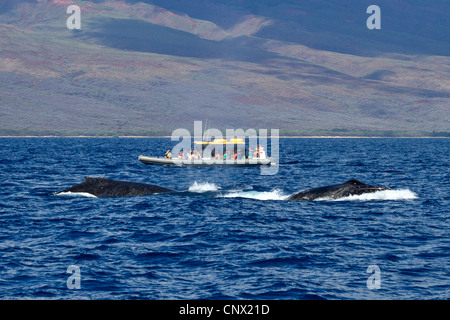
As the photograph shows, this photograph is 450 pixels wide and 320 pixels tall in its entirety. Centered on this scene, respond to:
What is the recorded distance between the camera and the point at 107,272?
77.5 ft

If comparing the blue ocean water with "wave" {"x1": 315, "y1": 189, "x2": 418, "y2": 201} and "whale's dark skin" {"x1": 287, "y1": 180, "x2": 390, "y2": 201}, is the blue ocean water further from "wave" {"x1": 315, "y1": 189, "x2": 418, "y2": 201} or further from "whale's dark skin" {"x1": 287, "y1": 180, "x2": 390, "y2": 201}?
"whale's dark skin" {"x1": 287, "y1": 180, "x2": 390, "y2": 201}

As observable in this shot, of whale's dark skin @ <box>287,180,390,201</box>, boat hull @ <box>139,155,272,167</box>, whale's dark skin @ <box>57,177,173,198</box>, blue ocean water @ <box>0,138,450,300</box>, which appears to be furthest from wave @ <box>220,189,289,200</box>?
boat hull @ <box>139,155,272,167</box>

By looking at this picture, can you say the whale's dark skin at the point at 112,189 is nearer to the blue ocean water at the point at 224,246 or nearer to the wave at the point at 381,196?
the blue ocean water at the point at 224,246

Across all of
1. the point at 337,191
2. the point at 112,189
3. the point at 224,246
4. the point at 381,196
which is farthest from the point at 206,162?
the point at 224,246

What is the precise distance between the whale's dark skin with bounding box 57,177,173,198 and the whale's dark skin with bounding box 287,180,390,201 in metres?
9.52

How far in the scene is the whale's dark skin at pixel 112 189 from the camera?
4394 centimetres

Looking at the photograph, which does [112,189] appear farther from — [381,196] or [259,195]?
[381,196]

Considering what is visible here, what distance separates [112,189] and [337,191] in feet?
46.8

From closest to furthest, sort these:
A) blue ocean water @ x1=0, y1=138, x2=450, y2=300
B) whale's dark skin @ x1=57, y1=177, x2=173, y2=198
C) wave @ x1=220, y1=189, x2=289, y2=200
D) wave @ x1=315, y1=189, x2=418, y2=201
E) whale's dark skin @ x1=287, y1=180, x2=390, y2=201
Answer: blue ocean water @ x1=0, y1=138, x2=450, y2=300 < whale's dark skin @ x1=287, y1=180, x2=390, y2=201 < wave @ x1=315, y1=189, x2=418, y2=201 < whale's dark skin @ x1=57, y1=177, x2=173, y2=198 < wave @ x1=220, y1=189, x2=289, y2=200

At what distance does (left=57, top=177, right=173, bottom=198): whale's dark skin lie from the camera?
4394 centimetres

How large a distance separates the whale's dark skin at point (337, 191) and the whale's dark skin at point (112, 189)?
375 inches

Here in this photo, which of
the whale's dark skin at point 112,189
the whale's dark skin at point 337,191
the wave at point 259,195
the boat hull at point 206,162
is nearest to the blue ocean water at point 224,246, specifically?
the wave at point 259,195
